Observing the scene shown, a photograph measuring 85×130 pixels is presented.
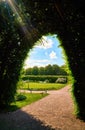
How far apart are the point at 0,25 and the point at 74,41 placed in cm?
385

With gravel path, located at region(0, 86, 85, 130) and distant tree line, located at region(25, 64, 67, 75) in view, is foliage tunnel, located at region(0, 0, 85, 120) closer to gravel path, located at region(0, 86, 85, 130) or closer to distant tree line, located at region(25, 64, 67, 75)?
gravel path, located at region(0, 86, 85, 130)

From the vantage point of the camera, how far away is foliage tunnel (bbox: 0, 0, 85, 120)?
11.9 meters

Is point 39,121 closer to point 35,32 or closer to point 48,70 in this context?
point 35,32

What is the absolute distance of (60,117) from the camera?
12125mm

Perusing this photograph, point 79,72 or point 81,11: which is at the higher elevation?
point 81,11

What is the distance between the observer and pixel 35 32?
1365 centimetres

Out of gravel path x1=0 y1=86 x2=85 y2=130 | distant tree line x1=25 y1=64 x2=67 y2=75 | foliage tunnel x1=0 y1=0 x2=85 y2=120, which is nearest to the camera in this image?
gravel path x1=0 y1=86 x2=85 y2=130

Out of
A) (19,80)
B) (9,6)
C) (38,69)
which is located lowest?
(38,69)

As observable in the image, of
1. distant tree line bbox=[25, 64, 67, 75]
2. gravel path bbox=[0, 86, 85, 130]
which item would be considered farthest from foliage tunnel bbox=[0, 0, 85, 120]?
distant tree line bbox=[25, 64, 67, 75]

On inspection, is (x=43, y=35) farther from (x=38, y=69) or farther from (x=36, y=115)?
(x=38, y=69)

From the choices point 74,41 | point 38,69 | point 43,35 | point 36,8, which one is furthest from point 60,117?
point 38,69

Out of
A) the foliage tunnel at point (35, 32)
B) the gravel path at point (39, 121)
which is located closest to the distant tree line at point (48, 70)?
the foliage tunnel at point (35, 32)

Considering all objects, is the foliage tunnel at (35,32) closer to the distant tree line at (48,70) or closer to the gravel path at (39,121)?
the gravel path at (39,121)

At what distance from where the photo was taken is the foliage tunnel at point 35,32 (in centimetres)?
1195
